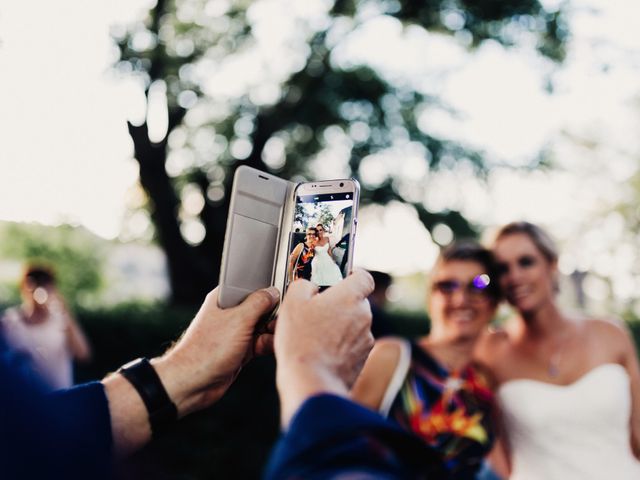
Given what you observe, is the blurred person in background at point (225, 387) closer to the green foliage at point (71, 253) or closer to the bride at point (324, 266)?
the bride at point (324, 266)

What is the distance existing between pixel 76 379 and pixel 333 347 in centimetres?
674

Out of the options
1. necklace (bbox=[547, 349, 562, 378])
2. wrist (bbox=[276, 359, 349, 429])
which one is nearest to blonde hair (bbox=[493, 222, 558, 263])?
necklace (bbox=[547, 349, 562, 378])

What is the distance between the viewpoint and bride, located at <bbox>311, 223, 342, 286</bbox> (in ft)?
5.18

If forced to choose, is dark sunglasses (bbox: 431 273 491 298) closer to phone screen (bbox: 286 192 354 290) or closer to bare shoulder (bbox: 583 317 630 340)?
bare shoulder (bbox: 583 317 630 340)

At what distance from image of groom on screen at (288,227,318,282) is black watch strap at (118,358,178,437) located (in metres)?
0.43

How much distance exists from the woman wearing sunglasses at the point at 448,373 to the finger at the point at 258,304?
1.43m

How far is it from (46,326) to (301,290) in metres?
5.25

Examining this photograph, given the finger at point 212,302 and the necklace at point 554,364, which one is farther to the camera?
the necklace at point 554,364

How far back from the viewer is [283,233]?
1707 millimetres

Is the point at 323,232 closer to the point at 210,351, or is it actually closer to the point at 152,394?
the point at 210,351

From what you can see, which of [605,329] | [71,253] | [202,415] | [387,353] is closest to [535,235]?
[605,329]

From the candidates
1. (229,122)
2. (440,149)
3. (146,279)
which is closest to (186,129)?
(229,122)

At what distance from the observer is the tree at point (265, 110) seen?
1030 cm

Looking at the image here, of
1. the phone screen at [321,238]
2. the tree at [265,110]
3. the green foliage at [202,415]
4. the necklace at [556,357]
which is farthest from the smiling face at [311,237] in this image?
the tree at [265,110]
